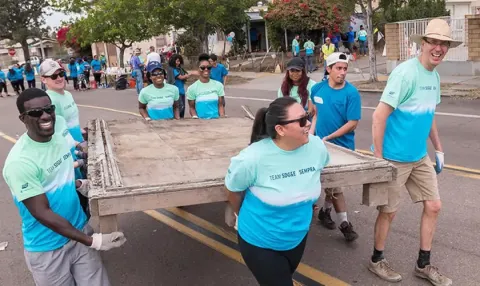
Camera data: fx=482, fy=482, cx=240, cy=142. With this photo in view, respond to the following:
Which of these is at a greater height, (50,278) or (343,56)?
(343,56)

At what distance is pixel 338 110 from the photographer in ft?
15.8

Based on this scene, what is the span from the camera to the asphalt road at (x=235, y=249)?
427cm

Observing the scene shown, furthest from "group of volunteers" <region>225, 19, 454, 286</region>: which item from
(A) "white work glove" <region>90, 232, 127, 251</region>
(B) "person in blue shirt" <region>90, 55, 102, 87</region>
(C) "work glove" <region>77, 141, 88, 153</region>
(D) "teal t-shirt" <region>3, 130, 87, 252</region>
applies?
(B) "person in blue shirt" <region>90, 55, 102, 87</region>

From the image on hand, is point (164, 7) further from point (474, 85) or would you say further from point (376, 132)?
point (376, 132)

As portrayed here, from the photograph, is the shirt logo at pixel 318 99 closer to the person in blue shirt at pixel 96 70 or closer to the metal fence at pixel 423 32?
the metal fence at pixel 423 32

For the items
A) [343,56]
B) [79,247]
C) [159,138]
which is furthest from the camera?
[159,138]

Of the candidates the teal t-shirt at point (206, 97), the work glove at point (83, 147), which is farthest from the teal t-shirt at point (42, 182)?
the teal t-shirt at point (206, 97)

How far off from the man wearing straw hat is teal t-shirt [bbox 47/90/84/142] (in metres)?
3.24

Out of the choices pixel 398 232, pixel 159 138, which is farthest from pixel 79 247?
pixel 398 232

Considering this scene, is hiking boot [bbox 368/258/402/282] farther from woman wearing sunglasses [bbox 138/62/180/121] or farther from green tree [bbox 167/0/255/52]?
green tree [bbox 167/0/255/52]

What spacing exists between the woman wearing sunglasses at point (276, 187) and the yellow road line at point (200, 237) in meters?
1.33

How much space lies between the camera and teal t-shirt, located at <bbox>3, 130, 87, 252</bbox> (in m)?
2.81

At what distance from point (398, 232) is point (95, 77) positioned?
22294 mm

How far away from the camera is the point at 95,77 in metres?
24.9
